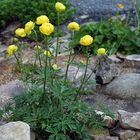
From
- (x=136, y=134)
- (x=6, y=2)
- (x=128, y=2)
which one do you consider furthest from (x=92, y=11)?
(x=136, y=134)

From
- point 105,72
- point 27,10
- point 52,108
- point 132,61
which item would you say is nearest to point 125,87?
point 105,72

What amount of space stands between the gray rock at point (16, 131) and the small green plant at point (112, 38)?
253 centimetres

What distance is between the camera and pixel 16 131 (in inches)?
143

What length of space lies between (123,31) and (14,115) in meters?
2.55

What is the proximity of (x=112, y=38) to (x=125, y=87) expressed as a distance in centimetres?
132

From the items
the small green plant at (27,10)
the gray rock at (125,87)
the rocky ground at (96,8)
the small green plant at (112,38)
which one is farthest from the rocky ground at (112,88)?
the rocky ground at (96,8)

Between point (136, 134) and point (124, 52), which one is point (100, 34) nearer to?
point (124, 52)

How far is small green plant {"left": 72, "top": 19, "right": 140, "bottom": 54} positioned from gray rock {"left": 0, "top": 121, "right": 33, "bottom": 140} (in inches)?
99.5

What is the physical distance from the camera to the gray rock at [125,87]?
4980mm

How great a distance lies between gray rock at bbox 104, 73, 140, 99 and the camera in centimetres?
498

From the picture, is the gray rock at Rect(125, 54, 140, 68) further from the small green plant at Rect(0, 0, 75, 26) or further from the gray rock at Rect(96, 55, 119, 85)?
the small green plant at Rect(0, 0, 75, 26)

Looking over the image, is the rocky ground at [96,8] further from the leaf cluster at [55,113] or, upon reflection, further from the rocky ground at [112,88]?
the leaf cluster at [55,113]

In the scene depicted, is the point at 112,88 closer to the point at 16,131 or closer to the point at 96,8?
the point at 16,131

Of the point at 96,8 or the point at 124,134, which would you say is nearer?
the point at 124,134
